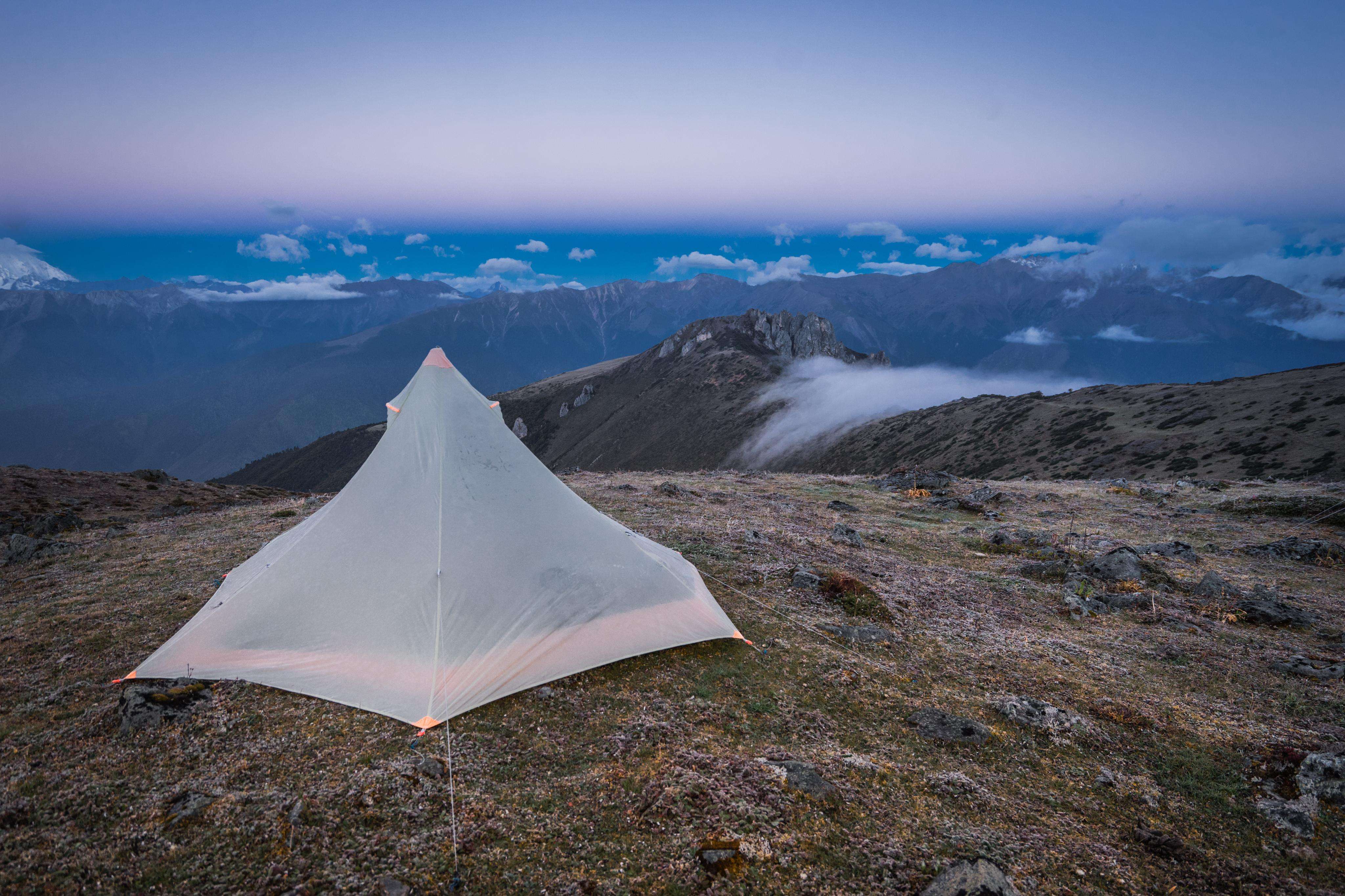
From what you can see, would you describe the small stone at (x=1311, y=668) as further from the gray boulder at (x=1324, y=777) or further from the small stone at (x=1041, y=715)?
the small stone at (x=1041, y=715)

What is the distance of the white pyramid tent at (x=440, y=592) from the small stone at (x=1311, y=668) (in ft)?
37.1

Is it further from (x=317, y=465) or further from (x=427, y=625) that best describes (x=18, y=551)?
(x=317, y=465)

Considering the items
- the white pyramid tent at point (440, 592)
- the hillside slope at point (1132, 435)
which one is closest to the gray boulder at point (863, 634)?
the white pyramid tent at point (440, 592)

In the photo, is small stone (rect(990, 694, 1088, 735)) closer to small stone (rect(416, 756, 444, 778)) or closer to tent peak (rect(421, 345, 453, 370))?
small stone (rect(416, 756, 444, 778))

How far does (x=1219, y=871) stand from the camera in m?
6.56

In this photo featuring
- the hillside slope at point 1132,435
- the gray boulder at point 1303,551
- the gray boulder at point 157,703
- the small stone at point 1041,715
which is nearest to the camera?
the gray boulder at point 157,703

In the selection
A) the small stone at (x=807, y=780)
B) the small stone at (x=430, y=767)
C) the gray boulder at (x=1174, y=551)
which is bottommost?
the gray boulder at (x=1174, y=551)

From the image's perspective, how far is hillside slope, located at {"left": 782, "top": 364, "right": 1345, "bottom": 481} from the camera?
5034 cm

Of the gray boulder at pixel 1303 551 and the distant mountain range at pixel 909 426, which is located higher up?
the gray boulder at pixel 1303 551

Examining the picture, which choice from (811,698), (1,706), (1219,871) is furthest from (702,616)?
(1,706)

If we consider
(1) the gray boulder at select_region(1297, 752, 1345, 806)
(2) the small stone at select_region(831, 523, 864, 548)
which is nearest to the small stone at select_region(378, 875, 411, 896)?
(1) the gray boulder at select_region(1297, 752, 1345, 806)

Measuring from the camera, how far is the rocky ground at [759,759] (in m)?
6.32

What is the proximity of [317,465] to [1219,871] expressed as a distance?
218 metres

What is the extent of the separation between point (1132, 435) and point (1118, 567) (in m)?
61.1
